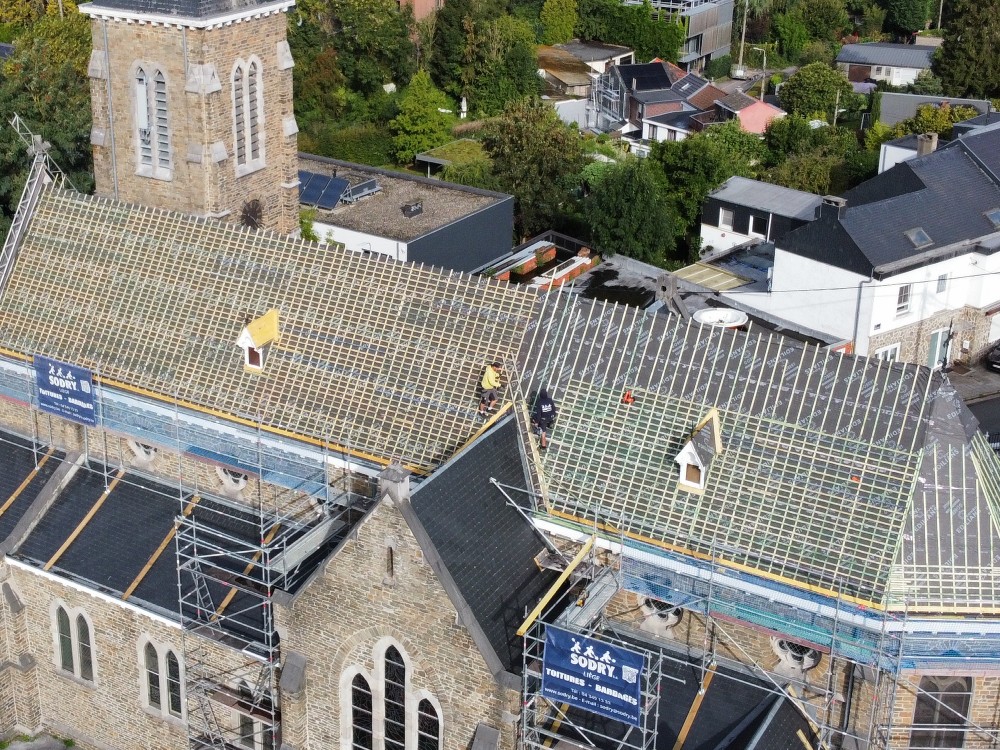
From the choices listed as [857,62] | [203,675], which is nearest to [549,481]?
[203,675]

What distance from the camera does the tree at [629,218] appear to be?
83.0 metres

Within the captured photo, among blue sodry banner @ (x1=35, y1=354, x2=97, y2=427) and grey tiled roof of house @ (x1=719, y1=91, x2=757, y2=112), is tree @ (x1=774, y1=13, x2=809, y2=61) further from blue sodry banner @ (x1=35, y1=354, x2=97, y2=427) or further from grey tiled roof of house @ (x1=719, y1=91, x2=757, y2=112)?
blue sodry banner @ (x1=35, y1=354, x2=97, y2=427)

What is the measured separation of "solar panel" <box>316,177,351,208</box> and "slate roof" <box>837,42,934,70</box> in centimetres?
7461

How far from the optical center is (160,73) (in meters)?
47.4

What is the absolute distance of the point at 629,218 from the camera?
8288cm

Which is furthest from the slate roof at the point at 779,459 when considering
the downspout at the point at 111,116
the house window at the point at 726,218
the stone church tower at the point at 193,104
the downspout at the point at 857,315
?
the house window at the point at 726,218

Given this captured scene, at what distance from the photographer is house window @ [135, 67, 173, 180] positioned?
157ft

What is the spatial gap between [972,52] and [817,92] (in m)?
14.2

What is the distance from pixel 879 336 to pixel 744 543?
132 ft

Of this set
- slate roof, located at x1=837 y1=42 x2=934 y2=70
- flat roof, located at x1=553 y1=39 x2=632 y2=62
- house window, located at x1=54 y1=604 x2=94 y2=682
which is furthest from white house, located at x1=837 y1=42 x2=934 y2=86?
house window, located at x1=54 y1=604 x2=94 y2=682

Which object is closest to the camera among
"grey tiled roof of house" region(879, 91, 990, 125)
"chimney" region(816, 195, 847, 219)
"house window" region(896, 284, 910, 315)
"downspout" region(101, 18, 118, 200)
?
"downspout" region(101, 18, 118, 200)

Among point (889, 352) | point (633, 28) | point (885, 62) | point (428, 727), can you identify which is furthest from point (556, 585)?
point (633, 28)

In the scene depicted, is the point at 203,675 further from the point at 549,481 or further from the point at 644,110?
the point at 644,110

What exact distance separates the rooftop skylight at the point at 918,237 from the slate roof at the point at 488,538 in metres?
42.0
